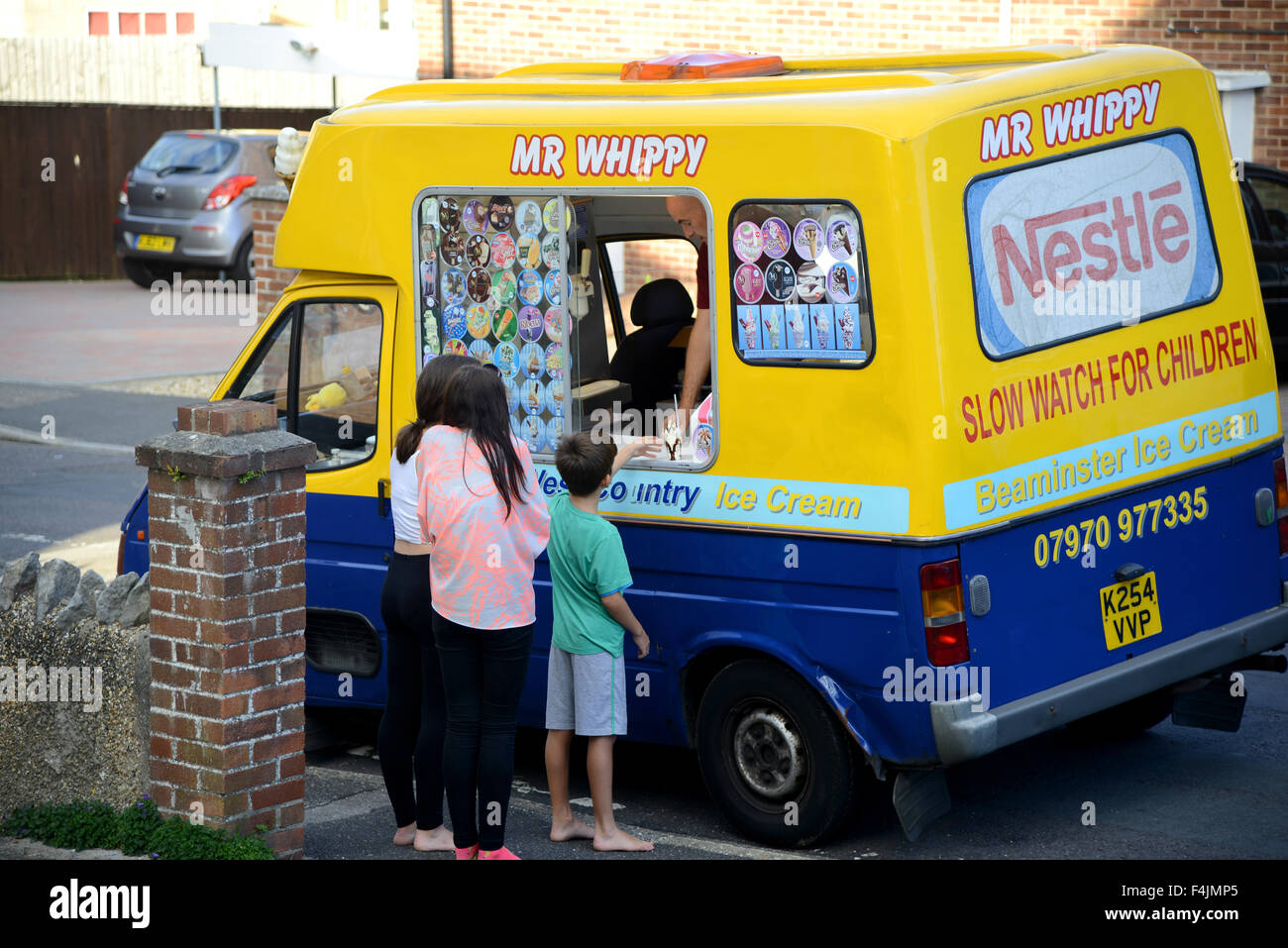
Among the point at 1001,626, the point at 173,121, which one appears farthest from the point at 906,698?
the point at 173,121

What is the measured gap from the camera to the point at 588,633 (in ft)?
19.3

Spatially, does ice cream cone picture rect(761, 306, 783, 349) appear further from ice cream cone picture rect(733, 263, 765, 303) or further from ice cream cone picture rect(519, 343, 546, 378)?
ice cream cone picture rect(519, 343, 546, 378)

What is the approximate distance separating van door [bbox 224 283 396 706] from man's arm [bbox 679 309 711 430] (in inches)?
49.2

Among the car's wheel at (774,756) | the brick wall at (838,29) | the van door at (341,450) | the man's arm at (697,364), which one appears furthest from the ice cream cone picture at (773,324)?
the brick wall at (838,29)

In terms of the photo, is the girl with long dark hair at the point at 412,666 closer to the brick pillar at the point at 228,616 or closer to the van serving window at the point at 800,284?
the brick pillar at the point at 228,616

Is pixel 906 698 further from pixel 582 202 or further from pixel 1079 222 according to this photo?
pixel 582 202

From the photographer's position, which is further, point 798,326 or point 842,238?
point 798,326

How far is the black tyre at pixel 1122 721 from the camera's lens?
7.06m

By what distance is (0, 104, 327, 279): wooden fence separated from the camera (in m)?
25.4
